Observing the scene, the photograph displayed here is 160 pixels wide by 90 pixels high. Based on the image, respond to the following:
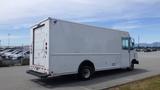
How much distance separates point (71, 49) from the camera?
11.5 metres

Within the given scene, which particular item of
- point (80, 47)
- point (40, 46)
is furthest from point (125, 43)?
point (40, 46)

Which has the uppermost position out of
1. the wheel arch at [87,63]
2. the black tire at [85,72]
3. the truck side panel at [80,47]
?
the truck side panel at [80,47]

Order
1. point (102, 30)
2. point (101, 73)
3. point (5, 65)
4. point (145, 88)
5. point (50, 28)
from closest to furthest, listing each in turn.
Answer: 1. point (145, 88)
2. point (50, 28)
3. point (102, 30)
4. point (101, 73)
5. point (5, 65)

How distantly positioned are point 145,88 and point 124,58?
568cm

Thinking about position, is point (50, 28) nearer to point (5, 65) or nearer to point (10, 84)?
point (10, 84)

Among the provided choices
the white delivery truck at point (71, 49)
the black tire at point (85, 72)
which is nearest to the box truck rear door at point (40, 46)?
the white delivery truck at point (71, 49)

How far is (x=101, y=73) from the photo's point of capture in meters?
14.8

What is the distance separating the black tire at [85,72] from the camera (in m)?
12.0

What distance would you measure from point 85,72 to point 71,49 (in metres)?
1.65

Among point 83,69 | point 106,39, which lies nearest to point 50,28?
point 83,69

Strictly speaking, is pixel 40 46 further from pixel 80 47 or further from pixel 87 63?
pixel 87 63

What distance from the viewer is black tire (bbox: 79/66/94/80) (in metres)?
12.0

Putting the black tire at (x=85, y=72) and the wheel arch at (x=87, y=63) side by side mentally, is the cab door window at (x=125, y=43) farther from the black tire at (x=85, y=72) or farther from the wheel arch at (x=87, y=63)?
the black tire at (x=85, y=72)

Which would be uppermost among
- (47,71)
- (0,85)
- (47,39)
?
(47,39)
